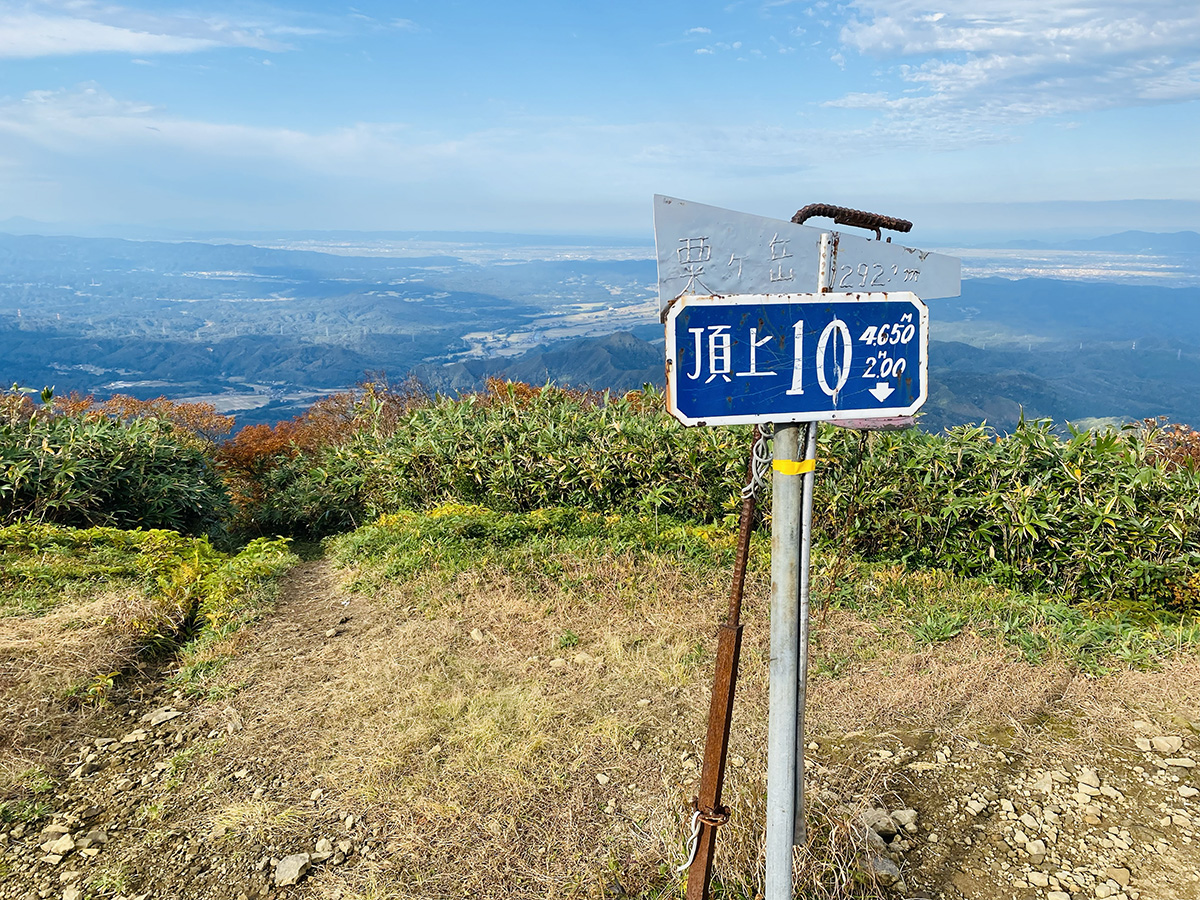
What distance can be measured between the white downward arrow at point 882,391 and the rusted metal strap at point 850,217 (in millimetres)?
324

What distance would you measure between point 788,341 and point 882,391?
0.75 ft

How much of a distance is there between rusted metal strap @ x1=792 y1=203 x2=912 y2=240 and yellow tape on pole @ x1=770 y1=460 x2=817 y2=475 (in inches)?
19.5

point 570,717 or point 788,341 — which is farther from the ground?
point 788,341

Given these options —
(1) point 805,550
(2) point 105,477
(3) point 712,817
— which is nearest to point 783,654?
(1) point 805,550

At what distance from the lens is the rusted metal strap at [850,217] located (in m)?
1.57

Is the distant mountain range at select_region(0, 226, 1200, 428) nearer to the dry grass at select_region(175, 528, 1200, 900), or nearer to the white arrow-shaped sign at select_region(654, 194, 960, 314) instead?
the dry grass at select_region(175, 528, 1200, 900)

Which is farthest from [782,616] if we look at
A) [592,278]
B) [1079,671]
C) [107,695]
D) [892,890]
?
[592,278]

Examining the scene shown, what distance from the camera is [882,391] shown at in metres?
1.46

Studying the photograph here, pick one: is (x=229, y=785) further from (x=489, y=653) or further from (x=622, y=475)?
(x=622, y=475)

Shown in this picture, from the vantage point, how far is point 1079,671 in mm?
3336

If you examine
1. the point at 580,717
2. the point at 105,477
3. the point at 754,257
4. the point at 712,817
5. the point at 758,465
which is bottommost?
the point at 580,717

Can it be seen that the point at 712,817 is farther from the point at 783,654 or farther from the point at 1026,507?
the point at 1026,507

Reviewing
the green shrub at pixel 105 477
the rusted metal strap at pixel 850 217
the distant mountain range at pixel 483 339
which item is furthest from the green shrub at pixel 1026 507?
the distant mountain range at pixel 483 339

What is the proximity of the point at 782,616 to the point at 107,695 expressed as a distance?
315cm
